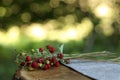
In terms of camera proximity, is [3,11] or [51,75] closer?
[51,75]

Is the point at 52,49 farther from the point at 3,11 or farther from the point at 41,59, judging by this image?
the point at 3,11

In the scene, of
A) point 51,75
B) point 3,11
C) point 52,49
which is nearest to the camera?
point 51,75

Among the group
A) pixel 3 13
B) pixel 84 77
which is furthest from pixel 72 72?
pixel 3 13

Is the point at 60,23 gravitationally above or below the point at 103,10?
below

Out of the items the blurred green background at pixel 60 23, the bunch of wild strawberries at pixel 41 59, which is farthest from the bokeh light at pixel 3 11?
the bunch of wild strawberries at pixel 41 59

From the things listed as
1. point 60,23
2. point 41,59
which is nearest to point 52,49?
point 41,59

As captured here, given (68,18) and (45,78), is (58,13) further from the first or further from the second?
(45,78)

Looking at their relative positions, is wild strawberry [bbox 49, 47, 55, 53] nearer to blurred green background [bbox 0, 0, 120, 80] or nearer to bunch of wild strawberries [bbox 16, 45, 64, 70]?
bunch of wild strawberries [bbox 16, 45, 64, 70]
